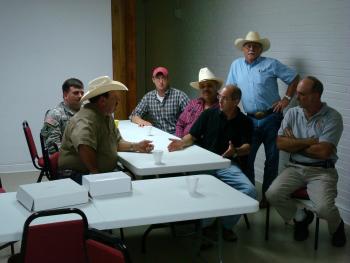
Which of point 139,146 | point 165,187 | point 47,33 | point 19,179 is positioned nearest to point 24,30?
point 47,33

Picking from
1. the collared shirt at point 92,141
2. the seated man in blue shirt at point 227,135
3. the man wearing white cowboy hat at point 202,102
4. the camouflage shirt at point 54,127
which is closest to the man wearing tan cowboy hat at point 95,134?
the collared shirt at point 92,141

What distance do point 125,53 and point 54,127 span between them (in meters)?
2.29

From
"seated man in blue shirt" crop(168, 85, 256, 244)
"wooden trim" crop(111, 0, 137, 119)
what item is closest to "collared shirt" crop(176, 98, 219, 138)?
"seated man in blue shirt" crop(168, 85, 256, 244)

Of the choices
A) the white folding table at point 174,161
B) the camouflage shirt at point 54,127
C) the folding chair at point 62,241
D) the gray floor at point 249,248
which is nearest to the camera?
the folding chair at point 62,241

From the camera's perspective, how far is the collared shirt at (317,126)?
10.9 ft

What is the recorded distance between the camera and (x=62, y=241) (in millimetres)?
1854

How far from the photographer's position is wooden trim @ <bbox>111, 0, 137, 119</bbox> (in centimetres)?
572

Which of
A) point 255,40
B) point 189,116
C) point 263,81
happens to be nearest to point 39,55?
point 189,116

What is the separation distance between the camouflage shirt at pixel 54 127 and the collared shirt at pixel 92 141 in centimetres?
70

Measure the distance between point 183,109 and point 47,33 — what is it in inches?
76.3

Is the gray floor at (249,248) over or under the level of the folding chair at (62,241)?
under

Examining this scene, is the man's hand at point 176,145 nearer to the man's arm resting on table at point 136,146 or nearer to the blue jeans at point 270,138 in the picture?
the man's arm resting on table at point 136,146

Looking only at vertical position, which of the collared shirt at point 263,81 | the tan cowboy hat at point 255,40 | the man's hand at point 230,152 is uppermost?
the tan cowboy hat at point 255,40

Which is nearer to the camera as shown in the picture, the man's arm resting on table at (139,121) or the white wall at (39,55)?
the man's arm resting on table at (139,121)
